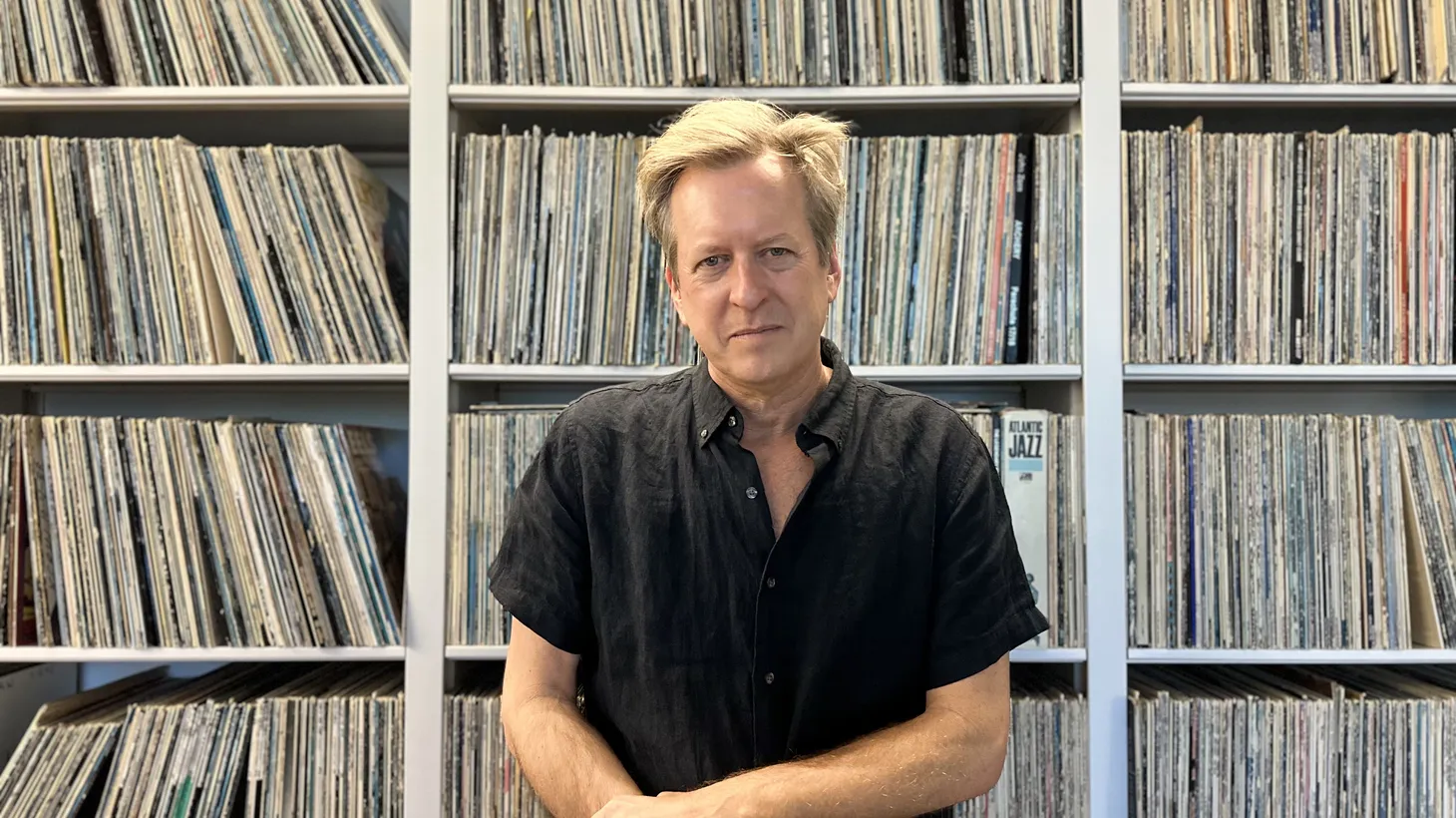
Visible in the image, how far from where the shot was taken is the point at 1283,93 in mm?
1452

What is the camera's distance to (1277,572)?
1436 millimetres

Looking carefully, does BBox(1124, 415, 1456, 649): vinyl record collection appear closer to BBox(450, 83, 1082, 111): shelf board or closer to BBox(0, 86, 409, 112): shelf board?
BBox(450, 83, 1082, 111): shelf board

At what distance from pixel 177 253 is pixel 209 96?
0.85ft

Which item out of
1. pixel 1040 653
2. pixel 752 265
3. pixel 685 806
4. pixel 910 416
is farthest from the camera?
pixel 1040 653

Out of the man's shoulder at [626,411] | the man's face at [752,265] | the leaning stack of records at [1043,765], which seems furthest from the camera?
the leaning stack of records at [1043,765]

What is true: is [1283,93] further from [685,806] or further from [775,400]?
[685,806]

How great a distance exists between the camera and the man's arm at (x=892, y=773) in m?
0.92

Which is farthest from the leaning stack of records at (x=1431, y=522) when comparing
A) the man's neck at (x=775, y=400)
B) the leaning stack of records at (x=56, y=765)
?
the leaning stack of records at (x=56, y=765)

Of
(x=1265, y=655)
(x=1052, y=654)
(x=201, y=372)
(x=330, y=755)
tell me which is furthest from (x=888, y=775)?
(x=201, y=372)

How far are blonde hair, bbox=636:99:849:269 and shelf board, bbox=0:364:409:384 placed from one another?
0.60 m

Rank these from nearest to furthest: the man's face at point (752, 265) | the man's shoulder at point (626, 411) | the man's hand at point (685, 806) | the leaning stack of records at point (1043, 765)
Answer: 1. the man's hand at point (685, 806)
2. the man's face at point (752, 265)
3. the man's shoulder at point (626, 411)
4. the leaning stack of records at point (1043, 765)

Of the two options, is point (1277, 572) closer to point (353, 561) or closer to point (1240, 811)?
point (1240, 811)

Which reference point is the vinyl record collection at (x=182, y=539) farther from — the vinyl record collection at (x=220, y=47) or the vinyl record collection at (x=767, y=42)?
the vinyl record collection at (x=767, y=42)

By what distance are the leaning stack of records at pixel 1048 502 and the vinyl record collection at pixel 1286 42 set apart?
1.95 ft
